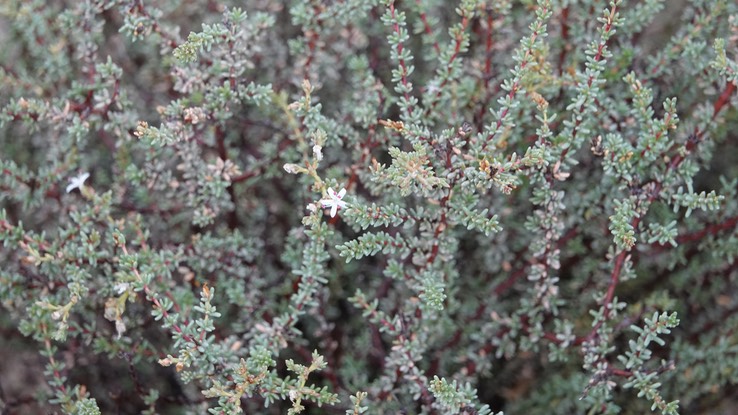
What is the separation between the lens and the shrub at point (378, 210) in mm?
1740

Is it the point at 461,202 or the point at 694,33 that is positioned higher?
the point at 694,33

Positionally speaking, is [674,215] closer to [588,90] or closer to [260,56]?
[588,90]

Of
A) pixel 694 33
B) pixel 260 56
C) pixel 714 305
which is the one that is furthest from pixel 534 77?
pixel 714 305

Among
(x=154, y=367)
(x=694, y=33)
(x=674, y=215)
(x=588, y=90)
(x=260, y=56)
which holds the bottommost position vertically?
(x=154, y=367)

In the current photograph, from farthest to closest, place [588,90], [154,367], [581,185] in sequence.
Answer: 1. [154,367]
2. [581,185]
3. [588,90]

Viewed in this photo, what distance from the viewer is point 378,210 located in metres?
1.70

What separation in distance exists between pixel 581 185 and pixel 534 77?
43 cm

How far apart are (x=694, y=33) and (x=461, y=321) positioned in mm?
952

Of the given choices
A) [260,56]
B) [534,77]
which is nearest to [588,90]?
[534,77]

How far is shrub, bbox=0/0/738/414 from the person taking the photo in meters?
1.74

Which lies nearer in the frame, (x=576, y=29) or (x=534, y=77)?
(x=534, y=77)

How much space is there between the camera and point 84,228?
75.6 inches

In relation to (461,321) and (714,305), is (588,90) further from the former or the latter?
(714,305)

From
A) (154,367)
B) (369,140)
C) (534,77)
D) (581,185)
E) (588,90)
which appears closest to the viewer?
(588,90)
